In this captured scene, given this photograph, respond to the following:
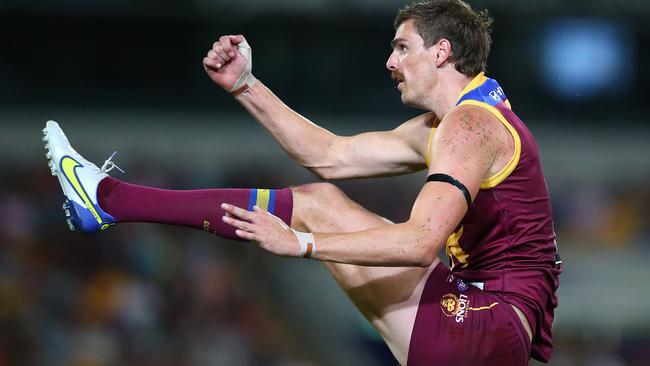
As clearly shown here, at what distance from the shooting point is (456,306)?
4.12 metres

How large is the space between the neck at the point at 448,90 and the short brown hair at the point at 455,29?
47 mm

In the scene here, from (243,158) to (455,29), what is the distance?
6.40 m

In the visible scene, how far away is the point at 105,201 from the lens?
4.36 meters

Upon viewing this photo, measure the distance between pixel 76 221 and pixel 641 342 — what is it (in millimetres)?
6990

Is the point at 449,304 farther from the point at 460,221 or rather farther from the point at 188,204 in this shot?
the point at 188,204

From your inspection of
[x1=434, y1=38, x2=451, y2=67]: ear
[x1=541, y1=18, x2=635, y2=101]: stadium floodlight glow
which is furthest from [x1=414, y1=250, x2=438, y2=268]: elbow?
[x1=541, y1=18, x2=635, y2=101]: stadium floodlight glow

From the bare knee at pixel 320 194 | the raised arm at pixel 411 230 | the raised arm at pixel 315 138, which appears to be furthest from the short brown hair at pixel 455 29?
the bare knee at pixel 320 194

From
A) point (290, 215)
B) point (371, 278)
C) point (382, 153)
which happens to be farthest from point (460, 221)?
point (382, 153)

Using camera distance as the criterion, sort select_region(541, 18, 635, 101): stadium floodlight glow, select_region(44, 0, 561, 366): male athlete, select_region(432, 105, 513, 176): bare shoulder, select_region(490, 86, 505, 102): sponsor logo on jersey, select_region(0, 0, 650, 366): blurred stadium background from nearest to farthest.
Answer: select_region(432, 105, 513, 176): bare shoulder
select_region(44, 0, 561, 366): male athlete
select_region(490, 86, 505, 102): sponsor logo on jersey
select_region(0, 0, 650, 366): blurred stadium background
select_region(541, 18, 635, 101): stadium floodlight glow

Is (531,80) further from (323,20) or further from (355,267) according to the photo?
(355,267)

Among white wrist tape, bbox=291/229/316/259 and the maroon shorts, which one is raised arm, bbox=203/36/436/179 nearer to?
the maroon shorts

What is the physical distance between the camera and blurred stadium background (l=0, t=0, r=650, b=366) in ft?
28.4

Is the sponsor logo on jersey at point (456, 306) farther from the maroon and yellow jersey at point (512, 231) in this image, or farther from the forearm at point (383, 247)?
the forearm at point (383, 247)

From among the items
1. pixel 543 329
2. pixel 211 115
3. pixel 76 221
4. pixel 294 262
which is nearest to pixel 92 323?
pixel 294 262
